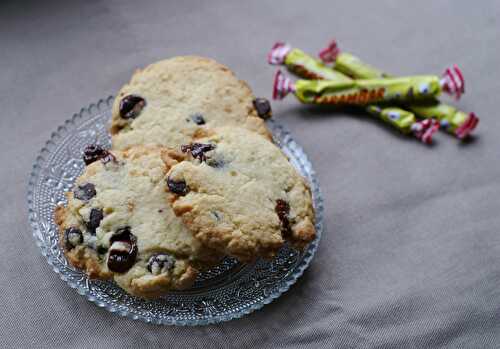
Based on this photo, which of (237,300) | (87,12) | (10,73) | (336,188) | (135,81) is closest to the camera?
(237,300)

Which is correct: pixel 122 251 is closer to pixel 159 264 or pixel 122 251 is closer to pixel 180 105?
pixel 159 264

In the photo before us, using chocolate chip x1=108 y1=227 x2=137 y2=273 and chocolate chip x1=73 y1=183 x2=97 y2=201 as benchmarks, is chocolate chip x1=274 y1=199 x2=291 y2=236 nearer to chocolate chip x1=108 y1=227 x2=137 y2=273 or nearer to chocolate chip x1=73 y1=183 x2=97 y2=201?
chocolate chip x1=108 y1=227 x2=137 y2=273

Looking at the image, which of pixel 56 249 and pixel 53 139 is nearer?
pixel 56 249

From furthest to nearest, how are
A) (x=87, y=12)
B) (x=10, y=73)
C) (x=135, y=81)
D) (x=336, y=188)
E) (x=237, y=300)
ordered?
(x=87, y=12) → (x=10, y=73) → (x=336, y=188) → (x=135, y=81) → (x=237, y=300)

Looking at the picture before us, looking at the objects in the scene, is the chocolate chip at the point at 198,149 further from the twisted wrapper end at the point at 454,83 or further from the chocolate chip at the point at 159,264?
the twisted wrapper end at the point at 454,83

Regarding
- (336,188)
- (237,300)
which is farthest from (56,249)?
(336,188)

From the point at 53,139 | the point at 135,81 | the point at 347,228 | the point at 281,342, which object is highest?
the point at 135,81

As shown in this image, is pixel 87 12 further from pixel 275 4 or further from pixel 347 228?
pixel 347 228

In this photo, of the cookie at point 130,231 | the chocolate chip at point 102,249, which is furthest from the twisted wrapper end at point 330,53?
the chocolate chip at point 102,249
